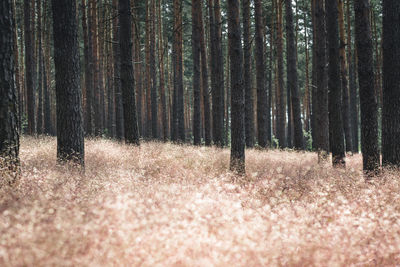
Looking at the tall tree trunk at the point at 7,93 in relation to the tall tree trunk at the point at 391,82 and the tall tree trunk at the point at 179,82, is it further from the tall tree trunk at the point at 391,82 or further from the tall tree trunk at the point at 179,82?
the tall tree trunk at the point at 179,82

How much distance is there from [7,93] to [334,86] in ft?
27.9

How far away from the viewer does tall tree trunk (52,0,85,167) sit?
6.84 meters

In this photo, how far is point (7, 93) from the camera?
5277mm

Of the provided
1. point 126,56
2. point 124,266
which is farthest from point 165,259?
point 126,56

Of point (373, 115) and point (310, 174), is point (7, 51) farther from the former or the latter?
point (373, 115)

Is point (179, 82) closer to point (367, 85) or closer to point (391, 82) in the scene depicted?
point (391, 82)

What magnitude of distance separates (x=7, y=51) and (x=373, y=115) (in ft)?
24.2

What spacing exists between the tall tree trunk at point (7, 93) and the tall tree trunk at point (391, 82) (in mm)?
7880

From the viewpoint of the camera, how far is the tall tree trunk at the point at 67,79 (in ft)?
22.4

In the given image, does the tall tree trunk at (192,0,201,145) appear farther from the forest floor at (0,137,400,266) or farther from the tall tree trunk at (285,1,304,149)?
the forest floor at (0,137,400,266)

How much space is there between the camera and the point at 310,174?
7.99 metres

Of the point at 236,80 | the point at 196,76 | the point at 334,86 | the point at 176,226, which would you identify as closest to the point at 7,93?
the point at 176,226

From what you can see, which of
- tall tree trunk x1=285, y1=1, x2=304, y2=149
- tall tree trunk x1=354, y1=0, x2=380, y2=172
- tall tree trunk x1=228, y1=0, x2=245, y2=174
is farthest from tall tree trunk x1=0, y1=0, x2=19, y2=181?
tall tree trunk x1=285, y1=1, x2=304, y2=149

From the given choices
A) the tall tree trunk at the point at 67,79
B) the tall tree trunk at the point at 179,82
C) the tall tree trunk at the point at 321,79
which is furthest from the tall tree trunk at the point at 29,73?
the tall tree trunk at the point at 321,79
